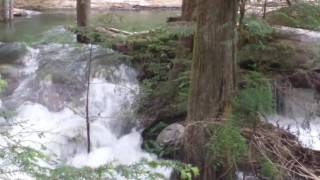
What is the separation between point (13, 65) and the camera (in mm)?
8703

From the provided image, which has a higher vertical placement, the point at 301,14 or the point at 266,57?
the point at 301,14

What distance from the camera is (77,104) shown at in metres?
6.96

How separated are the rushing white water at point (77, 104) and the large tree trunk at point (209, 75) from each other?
4.78 feet

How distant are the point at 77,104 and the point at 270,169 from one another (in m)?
3.87

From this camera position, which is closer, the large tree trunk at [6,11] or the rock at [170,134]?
the rock at [170,134]

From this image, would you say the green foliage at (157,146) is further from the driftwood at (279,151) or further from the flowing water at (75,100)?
the driftwood at (279,151)

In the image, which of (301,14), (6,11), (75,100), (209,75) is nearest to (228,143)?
(209,75)

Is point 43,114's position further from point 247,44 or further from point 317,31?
point 317,31

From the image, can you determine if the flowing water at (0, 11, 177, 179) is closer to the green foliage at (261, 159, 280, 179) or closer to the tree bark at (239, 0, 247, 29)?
the tree bark at (239, 0, 247, 29)

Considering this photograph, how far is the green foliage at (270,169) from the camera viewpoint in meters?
3.63

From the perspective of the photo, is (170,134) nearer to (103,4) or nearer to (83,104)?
(83,104)

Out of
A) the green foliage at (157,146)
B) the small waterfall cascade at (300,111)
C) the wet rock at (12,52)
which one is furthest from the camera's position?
the wet rock at (12,52)

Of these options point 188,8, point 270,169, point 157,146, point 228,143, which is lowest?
point 157,146

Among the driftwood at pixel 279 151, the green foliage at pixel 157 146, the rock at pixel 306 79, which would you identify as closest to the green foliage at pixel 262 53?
the rock at pixel 306 79
